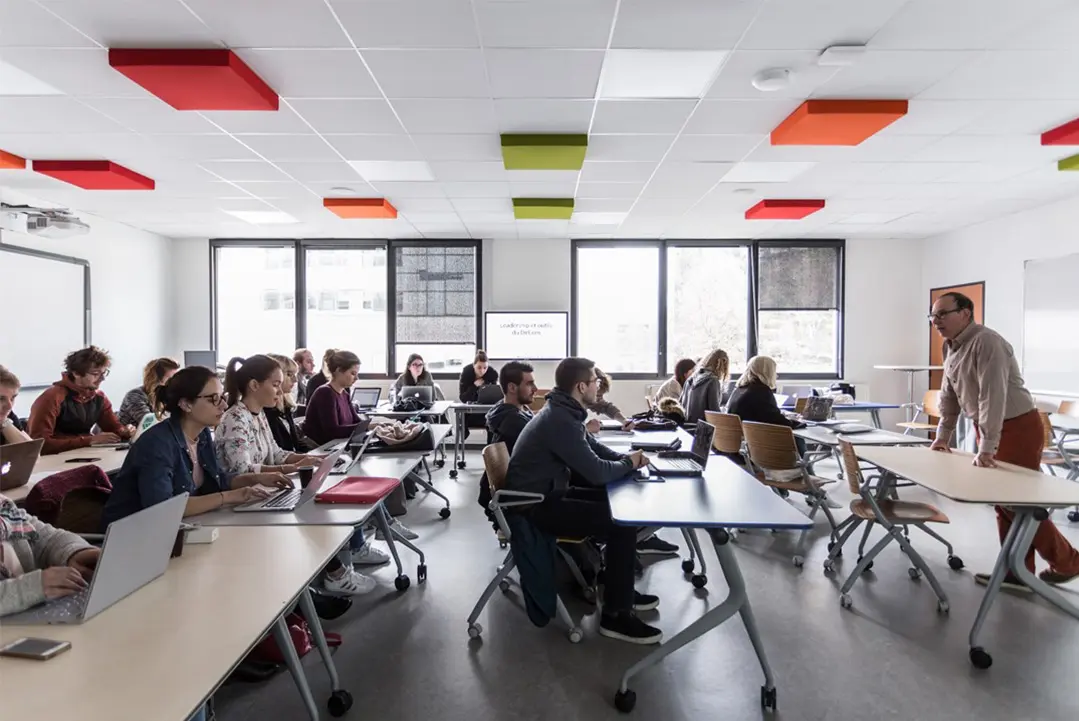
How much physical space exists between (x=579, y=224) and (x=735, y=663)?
581 cm

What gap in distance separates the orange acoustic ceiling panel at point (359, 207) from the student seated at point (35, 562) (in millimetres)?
5112

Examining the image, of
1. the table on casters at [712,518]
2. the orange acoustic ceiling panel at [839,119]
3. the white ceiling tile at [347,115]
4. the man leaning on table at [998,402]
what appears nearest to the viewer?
the table on casters at [712,518]

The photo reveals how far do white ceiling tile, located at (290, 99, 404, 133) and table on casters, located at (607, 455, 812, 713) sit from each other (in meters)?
2.91

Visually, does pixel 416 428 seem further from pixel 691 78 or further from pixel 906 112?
pixel 906 112

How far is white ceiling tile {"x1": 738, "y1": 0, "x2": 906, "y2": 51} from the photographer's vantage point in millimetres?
2666

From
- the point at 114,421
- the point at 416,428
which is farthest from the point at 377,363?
the point at 416,428

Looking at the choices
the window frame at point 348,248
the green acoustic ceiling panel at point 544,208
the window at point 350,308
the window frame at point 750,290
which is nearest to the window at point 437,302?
the window frame at point 348,248

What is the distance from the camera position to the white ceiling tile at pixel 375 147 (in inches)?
175

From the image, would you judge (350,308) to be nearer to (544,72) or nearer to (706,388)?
(706,388)

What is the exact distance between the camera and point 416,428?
12.3ft

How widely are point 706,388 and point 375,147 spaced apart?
3.39 m

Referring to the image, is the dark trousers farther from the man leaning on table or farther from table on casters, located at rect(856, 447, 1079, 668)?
the man leaning on table

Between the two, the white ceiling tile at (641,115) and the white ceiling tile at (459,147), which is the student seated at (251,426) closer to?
the white ceiling tile at (459,147)

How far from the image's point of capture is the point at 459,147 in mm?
4625
